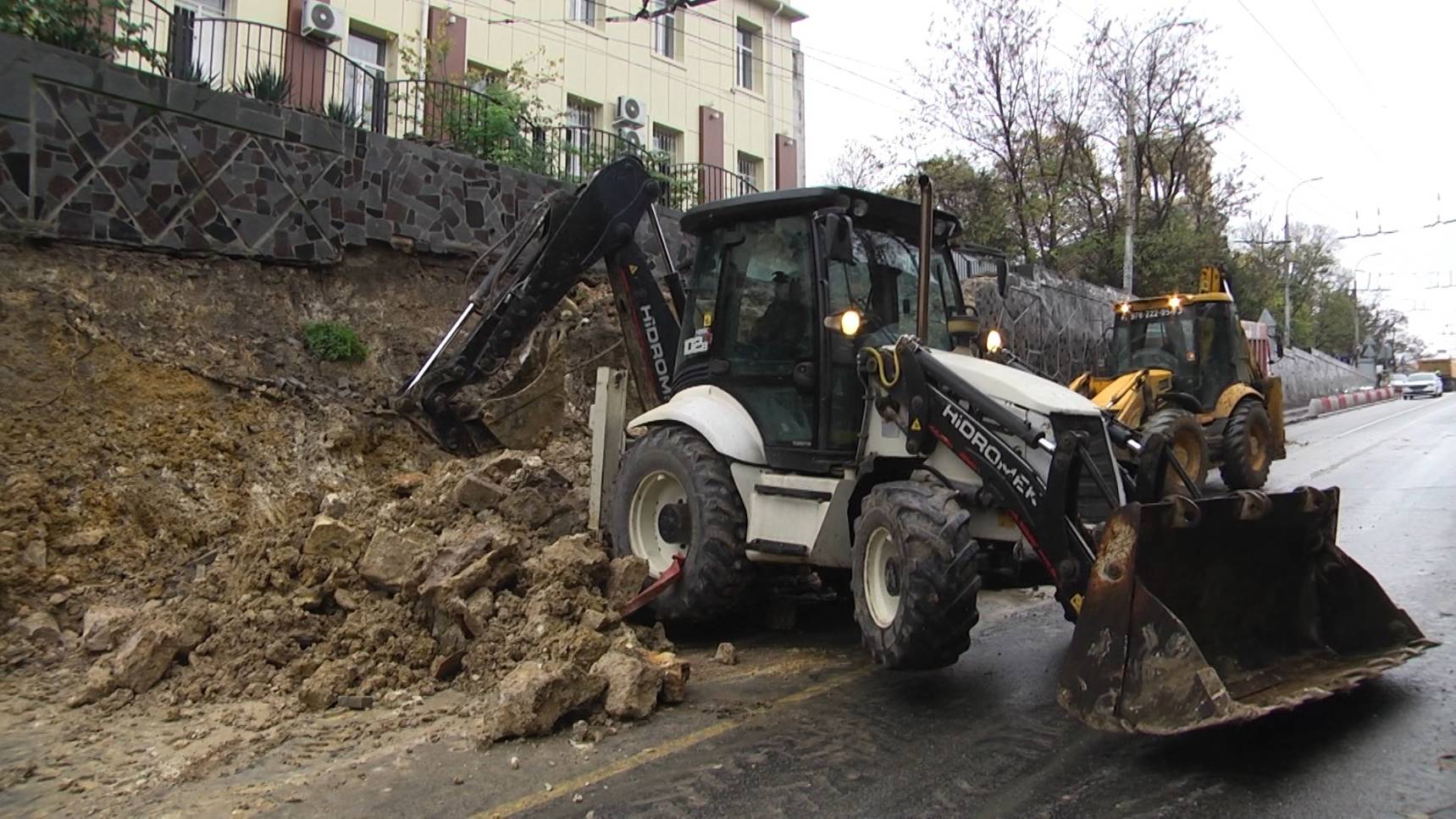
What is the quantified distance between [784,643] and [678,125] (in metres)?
19.2

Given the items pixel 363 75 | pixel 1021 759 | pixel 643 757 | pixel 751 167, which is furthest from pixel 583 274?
pixel 751 167

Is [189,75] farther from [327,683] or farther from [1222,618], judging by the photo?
[1222,618]

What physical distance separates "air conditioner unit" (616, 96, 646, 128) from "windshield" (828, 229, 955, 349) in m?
16.5

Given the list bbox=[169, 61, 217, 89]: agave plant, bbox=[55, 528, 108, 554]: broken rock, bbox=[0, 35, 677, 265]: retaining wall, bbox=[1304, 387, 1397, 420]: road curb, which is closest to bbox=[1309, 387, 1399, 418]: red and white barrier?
bbox=[1304, 387, 1397, 420]: road curb

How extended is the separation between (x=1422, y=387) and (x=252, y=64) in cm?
5896

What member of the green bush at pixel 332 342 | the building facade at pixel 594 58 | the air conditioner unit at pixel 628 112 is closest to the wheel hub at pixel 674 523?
the green bush at pixel 332 342

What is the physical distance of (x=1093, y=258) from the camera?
91.7 feet

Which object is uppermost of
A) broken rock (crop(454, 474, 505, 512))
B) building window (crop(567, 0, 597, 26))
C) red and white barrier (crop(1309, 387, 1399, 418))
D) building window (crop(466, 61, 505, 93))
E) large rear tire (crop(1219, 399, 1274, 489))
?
building window (crop(567, 0, 597, 26))

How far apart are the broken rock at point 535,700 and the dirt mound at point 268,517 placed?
11 mm

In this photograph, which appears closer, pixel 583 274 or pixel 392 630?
pixel 392 630

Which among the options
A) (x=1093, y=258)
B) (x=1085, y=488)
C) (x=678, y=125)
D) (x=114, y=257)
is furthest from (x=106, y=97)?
(x=1093, y=258)

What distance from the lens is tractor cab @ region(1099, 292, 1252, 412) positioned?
14.0 metres

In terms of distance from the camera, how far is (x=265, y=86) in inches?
404

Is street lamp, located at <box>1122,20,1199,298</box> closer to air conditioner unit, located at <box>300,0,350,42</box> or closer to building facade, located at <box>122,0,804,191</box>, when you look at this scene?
building facade, located at <box>122,0,804,191</box>
